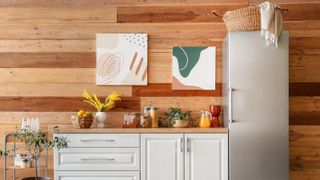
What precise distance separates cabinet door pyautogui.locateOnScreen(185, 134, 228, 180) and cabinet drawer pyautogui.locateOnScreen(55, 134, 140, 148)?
0.51 metres

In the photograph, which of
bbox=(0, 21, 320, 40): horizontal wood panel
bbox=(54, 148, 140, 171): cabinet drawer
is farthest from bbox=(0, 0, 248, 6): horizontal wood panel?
bbox=(54, 148, 140, 171): cabinet drawer

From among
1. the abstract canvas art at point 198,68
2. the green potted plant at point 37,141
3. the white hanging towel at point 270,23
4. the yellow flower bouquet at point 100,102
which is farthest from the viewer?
the abstract canvas art at point 198,68

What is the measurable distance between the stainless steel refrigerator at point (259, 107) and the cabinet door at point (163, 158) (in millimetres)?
493

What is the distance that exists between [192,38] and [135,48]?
0.60m

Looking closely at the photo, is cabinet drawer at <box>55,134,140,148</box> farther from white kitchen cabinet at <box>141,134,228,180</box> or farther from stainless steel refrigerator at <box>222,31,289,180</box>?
stainless steel refrigerator at <box>222,31,289,180</box>

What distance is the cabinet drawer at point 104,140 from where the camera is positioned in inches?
148

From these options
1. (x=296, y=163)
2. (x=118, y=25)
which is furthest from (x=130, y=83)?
(x=296, y=163)

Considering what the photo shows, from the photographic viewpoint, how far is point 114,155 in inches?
148

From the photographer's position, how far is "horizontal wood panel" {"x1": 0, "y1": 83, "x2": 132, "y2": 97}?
4203 mm

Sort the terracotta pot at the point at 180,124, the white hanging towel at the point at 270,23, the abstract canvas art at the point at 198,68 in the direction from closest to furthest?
the white hanging towel at the point at 270,23, the terracotta pot at the point at 180,124, the abstract canvas art at the point at 198,68

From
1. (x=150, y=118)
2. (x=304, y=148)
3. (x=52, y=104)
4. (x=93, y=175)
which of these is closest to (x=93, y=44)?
(x=52, y=104)

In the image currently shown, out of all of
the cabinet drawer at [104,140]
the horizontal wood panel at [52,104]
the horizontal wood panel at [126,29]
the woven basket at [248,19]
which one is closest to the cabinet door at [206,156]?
the cabinet drawer at [104,140]

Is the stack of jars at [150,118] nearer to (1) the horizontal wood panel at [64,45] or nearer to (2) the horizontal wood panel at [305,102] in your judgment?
(1) the horizontal wood panel at [64,45]

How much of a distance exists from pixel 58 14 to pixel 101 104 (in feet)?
3.54
